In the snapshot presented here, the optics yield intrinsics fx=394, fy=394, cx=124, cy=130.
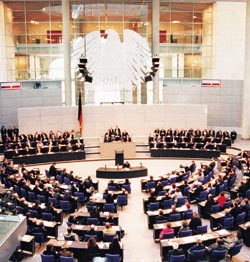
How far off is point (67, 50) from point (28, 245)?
21702mm

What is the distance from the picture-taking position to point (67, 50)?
31.5 m

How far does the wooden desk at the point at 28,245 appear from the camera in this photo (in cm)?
1219

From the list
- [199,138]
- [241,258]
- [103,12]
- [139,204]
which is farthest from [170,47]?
[241,258]

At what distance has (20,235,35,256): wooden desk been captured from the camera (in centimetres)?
1219

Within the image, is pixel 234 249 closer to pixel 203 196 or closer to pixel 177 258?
pixel 177 258

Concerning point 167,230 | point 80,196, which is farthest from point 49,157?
point 167,230

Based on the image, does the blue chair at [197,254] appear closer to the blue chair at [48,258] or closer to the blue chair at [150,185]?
the blue chair at [48,258]

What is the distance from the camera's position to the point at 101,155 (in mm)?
25094

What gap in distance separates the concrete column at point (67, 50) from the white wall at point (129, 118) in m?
2.61

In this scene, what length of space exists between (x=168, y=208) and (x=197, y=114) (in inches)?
621

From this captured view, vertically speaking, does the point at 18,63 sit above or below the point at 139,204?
above

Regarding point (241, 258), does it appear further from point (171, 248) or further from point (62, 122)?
point (62, 122)

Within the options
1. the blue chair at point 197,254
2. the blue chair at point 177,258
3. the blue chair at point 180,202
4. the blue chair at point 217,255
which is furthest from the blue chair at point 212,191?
the blue chair at point 177,258

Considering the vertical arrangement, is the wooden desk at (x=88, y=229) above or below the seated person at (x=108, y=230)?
below
